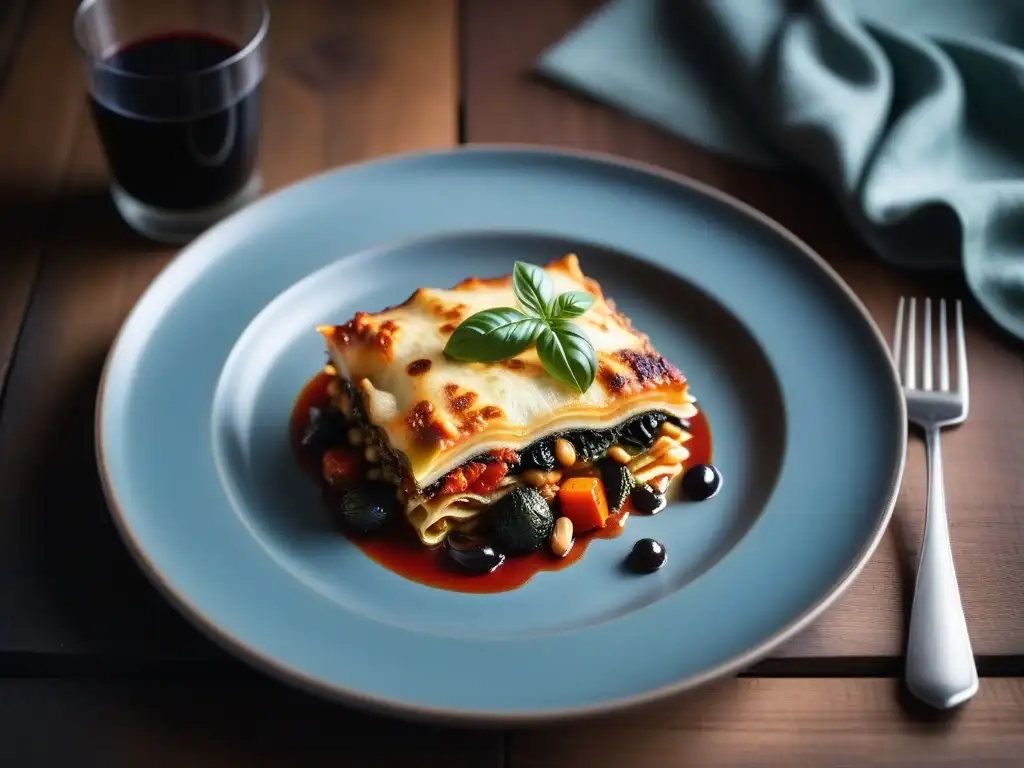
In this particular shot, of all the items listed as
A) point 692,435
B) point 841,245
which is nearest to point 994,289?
point 841,245

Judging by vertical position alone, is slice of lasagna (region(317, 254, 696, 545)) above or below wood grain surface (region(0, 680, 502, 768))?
above

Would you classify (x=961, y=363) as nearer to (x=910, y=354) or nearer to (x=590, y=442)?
Result: (x=910, y=354)

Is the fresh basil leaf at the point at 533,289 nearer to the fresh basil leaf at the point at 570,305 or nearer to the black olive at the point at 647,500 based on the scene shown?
the fresh basil leaf at the point at 570,305

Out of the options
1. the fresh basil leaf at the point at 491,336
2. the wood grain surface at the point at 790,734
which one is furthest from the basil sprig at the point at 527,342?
the wood grain surface at the point at 790,734

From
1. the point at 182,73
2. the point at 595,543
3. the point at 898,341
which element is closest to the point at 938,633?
the point at 595,543

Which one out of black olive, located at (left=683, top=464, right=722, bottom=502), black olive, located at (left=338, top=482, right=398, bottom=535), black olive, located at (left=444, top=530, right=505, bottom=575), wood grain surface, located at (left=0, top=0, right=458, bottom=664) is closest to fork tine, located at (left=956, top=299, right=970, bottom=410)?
black olive, located at (left=683, top=464, right=722, bottom=502)

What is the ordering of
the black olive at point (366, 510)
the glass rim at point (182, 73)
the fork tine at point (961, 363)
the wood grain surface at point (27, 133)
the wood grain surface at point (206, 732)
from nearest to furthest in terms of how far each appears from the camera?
1. the wood grain surface at point (206, 732)
2. the black olive at point (366, 510)
3. the fork tine at point (961, 363)
4. the glass rim at point (182, 73)
5. the wood grain surface at point (27, 133)

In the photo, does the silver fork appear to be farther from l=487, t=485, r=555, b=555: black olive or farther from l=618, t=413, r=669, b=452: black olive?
l=487, t=485, r=555, b=555: black olive
